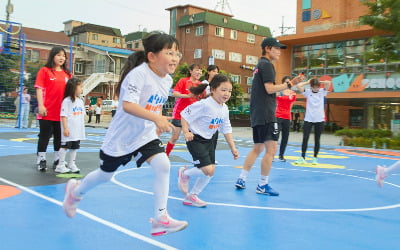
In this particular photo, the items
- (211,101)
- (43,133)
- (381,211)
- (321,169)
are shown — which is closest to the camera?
(381,211)

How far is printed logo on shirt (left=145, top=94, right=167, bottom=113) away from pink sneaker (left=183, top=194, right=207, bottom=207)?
1.36 metres

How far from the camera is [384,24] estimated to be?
47.6ft

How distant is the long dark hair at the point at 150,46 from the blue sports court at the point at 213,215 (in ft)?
4.05

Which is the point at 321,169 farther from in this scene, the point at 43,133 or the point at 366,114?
the point at 366,114


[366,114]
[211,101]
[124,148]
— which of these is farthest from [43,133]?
[366,114]

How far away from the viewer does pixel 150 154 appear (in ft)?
9.88

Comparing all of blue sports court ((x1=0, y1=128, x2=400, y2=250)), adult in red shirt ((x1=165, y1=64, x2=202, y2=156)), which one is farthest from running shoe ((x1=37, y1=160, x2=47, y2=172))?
adult in red shirt ((x1=165, y1=64, x2=202, y2=156))

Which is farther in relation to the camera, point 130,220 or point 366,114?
point 366,114

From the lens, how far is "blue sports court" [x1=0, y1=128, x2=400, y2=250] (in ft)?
10.00

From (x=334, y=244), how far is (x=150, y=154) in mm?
1645

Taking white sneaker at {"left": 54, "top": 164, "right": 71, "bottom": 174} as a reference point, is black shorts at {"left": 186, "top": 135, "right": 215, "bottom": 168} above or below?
above

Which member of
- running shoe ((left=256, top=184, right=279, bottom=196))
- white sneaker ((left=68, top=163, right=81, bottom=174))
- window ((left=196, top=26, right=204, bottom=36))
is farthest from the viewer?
window ((left=196, top=26, right=204, bottom=36))

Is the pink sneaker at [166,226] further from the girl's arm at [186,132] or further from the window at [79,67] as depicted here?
the window at [79,67]

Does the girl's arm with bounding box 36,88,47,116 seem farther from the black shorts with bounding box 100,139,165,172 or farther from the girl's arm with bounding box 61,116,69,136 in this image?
the black shorts with bounding box 100,139,165,172
